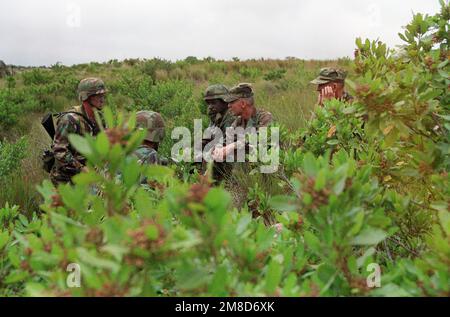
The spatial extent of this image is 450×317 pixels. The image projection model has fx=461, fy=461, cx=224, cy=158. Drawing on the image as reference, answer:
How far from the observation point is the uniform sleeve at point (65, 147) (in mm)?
4617

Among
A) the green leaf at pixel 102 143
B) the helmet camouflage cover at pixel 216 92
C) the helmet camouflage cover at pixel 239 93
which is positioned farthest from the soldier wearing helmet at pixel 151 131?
the green leaf at pixel 102 143

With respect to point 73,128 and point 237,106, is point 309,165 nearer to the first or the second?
point 73,128

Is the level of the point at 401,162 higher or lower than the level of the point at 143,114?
lower

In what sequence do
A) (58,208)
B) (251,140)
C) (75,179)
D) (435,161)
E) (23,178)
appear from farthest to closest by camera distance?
1. (23,178)
2. (251,140)
3. (435,161)
4. (58,208)
5. (75,179)

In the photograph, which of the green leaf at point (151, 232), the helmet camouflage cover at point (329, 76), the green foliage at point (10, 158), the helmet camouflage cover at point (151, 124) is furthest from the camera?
the green foliage at point (10, 158)

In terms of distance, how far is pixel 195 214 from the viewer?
90cm

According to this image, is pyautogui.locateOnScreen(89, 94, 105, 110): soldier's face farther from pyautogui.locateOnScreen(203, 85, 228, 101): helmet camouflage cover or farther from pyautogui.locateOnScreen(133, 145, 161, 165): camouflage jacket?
pyautogui.locateOnScreen(203, 85, 228, 101): helmet camouflage cover

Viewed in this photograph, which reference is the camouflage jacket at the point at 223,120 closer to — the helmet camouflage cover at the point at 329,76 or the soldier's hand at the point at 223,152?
the soldier's hand at the point at 223,152

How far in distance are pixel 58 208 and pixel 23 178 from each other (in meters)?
5.12

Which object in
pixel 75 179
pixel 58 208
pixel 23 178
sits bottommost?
pixel 23 178

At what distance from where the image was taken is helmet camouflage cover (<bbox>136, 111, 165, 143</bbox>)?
4184 mm

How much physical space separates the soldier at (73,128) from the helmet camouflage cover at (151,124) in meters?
0.58
